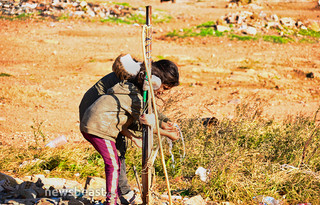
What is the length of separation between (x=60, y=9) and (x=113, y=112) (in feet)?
40.7

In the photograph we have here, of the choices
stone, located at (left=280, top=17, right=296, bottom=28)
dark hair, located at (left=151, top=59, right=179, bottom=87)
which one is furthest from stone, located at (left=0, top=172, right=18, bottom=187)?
stone, located at (left=280, top=17, right=296, bottom=28)

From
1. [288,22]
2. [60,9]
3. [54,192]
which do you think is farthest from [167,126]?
[288,22]

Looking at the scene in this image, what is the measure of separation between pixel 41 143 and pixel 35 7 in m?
10.5

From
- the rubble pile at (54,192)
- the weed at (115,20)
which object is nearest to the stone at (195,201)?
the rubble pile at (54,192)

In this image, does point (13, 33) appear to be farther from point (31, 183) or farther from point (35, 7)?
point (31, 183)

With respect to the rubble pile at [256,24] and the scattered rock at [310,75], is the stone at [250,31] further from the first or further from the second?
the scattered rock at [310,75]

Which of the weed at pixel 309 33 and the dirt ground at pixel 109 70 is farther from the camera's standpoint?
the weed at pixel 309 33

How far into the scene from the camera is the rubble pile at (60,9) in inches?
531

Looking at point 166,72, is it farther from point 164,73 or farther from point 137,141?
point 137,141

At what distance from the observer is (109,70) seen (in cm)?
855

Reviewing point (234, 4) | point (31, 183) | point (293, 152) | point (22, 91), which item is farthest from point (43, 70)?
point (234, 4)

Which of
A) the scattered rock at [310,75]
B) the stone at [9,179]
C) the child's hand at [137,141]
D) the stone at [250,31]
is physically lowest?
the scattered rock at [310,75]

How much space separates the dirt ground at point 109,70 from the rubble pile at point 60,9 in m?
0.98

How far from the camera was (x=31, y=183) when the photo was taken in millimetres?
3324
